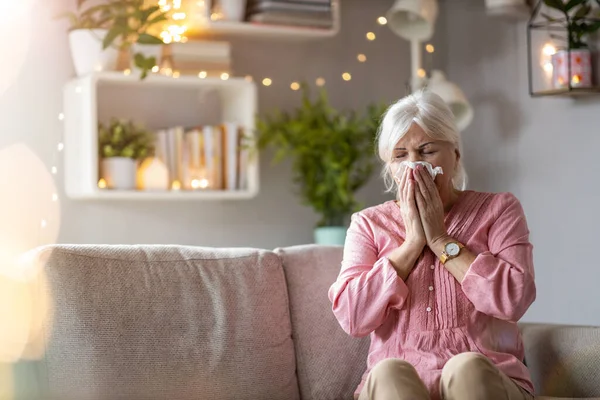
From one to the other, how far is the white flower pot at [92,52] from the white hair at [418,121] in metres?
1.27

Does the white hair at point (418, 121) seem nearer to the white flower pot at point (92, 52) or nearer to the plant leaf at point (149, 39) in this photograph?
the plant leaf at point (149, 39)

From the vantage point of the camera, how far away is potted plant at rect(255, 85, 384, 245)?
3.64 metres

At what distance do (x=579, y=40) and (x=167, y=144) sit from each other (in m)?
1.56

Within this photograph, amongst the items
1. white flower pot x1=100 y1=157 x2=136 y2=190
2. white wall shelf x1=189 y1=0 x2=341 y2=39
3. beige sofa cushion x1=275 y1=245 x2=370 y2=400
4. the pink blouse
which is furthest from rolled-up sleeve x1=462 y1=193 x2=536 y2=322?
white wall shelf x1=189 y1=0 x2=341 y2=39

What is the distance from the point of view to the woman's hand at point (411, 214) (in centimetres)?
236

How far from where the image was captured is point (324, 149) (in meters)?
3.68

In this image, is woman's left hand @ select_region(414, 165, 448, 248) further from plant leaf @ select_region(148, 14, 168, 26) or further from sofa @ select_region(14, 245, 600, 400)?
plant leaf @ select_region(148, 14, 168, 26)

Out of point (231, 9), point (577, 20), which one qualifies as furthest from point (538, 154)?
point (231, 9)

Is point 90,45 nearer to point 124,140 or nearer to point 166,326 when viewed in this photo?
point 124,140

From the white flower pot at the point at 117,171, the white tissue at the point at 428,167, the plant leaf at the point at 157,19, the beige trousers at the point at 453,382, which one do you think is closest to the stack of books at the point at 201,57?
the plant leaf at the point at 157,19

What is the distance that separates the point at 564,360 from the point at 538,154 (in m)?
1.39

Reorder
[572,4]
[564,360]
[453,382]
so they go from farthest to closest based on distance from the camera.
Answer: [572,4]
[564,360]
[453,382]

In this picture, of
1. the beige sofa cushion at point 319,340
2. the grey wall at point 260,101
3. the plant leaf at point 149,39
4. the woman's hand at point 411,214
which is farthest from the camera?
the grey wall at point 260,101

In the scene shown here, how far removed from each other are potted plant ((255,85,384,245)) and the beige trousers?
1.57 m
